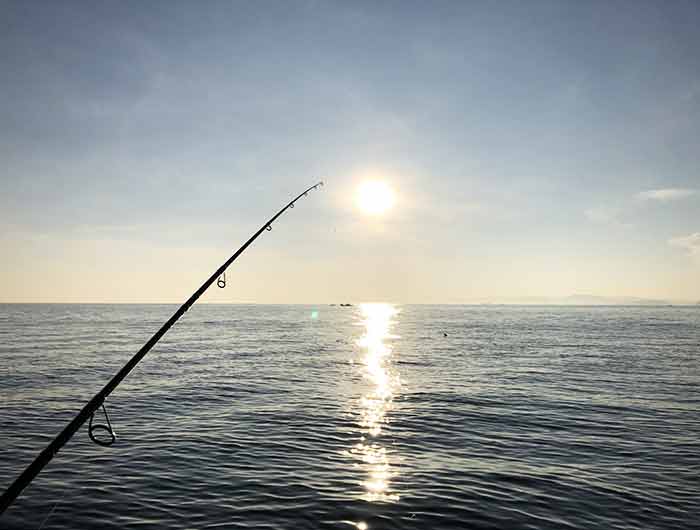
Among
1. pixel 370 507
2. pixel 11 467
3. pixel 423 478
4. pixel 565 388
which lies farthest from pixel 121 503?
pixel 565 388

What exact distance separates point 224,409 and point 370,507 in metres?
12.0

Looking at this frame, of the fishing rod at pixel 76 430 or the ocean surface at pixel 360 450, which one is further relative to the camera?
the ocean surface at pixel 360 450

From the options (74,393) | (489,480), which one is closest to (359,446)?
(489,480)

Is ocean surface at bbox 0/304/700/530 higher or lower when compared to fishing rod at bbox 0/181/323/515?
lower

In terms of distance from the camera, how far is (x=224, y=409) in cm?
2083

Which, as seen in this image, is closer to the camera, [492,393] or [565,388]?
[492,393]

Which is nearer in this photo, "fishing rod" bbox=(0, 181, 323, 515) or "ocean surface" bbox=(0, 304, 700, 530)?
"fishing rod" bbox=(0, 181, 323, 515)

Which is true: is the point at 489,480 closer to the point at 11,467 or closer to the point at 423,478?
the point at 423,478

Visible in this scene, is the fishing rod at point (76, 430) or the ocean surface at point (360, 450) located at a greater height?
the fishing rod at point (76, 430)

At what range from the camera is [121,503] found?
1066 cm

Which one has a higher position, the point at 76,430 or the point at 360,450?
the point at 76,430

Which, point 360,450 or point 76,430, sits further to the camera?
point 360,450

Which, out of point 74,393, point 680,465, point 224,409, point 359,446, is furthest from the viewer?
point 74,393

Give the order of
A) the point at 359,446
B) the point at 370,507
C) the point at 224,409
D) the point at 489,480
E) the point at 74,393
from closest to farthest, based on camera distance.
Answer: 1. the point at 370,507
2. the point at 489,480
3. the point at 359,446
4. the point at 224,409
5. the point at 74,393
